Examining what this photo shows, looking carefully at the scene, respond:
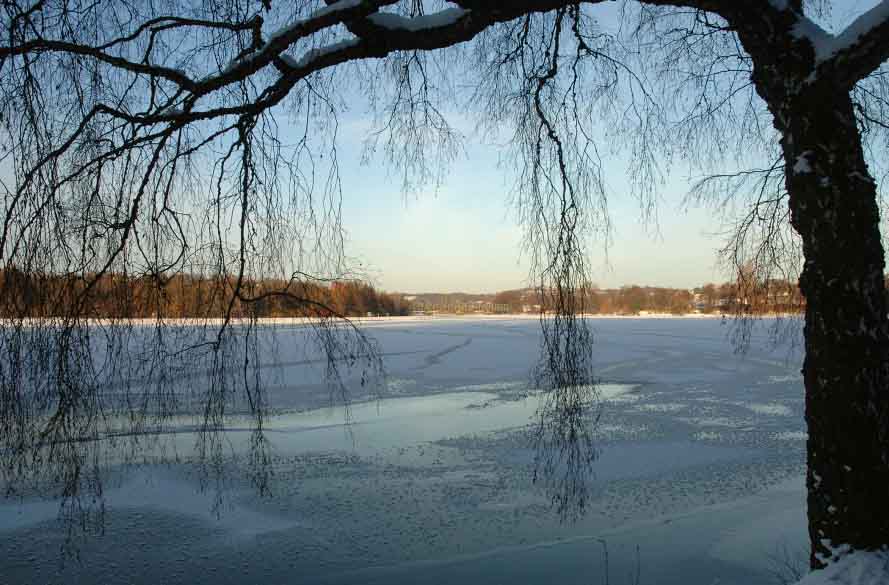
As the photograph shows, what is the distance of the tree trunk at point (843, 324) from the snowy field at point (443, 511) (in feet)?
6.90

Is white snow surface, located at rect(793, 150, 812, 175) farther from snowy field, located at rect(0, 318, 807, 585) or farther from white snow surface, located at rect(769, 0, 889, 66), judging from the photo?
snowy field, located at rect(0, 318, 807, 585)

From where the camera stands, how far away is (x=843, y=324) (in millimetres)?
2037

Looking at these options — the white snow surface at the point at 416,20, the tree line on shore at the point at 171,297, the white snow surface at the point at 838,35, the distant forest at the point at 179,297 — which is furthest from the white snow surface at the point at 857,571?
the white snow surface at the point at 416,20

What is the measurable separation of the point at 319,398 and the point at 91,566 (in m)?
6.29

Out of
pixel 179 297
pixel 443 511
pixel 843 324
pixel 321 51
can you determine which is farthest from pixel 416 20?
pixel 443 511

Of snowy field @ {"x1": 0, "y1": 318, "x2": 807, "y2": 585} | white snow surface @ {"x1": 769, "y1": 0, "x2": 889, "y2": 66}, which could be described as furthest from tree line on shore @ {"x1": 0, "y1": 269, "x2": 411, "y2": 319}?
white snow surface @ {"x1": 769, "y1": 0, "x2": 889, "y2": 66}

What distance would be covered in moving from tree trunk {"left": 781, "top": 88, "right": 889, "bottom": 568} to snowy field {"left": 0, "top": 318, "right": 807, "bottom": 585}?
210cm

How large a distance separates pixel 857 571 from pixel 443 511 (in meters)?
3.75

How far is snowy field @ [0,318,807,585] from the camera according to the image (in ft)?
14.0

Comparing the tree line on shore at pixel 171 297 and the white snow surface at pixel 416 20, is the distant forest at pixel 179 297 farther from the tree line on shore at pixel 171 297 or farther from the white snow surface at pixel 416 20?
the white snow surface at pixel 416 20

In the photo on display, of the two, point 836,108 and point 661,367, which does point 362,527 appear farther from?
point 661,367

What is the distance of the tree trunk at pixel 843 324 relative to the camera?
6.54ft

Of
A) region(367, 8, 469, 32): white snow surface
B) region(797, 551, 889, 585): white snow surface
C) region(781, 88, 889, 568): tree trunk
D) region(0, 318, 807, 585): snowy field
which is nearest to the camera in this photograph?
region(797, 551, 889, 585): white snow surface

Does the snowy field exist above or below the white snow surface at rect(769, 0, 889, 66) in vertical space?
below
